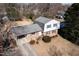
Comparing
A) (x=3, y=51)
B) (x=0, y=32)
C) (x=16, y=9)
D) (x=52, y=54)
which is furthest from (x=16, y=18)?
(x=52, y=54)

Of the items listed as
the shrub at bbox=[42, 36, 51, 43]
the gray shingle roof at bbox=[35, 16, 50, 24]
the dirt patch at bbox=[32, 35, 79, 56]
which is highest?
the gray shingle roof at bbox=[35, 16, 50, 24]

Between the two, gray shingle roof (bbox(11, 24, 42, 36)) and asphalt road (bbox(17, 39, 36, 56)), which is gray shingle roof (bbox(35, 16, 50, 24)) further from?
asphalt road (bbox(17, 39, 36, 56))

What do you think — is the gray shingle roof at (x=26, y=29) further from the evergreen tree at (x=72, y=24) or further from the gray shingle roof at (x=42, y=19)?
the evergreen tree at (x=72, y=24)

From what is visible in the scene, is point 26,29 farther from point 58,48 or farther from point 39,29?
point 58,48

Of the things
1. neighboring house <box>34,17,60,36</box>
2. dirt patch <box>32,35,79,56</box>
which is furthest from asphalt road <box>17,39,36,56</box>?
neighboring house <box>34,17,60,36</box>

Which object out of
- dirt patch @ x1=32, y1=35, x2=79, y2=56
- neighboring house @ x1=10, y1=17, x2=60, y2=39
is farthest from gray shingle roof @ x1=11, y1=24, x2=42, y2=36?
dirt patch @ x1=32, y1=35, x2=79, y2=56

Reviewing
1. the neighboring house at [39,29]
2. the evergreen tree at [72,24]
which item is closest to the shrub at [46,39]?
the neighboring house at [39,29]

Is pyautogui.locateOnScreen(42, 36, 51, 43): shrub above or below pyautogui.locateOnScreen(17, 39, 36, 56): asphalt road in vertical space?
above

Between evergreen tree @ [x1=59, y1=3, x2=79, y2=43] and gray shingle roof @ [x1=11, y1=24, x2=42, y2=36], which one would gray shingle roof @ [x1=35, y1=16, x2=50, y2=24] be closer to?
gray shingle roof @ [x1=11, y1=24, x2=42, y2=36]
